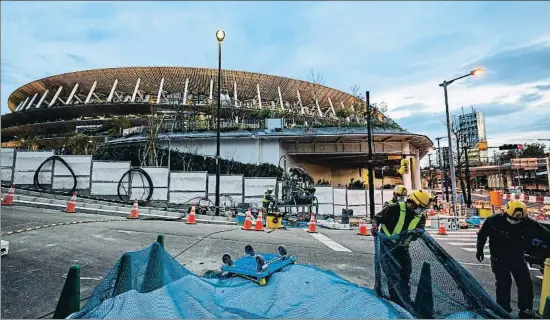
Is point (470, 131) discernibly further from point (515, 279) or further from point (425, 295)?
point (425, 295)

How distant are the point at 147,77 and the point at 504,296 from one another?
47.4 metres

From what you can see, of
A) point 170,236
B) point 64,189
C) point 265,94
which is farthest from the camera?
point 265,94

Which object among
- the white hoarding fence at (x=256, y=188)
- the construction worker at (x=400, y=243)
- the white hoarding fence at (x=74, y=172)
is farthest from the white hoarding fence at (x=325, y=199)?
the construction worker at (x=400, y=243)

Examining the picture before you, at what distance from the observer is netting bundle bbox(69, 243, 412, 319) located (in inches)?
124

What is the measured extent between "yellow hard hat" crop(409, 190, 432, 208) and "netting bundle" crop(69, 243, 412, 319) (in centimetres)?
176

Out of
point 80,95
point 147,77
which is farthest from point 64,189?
point 80,95

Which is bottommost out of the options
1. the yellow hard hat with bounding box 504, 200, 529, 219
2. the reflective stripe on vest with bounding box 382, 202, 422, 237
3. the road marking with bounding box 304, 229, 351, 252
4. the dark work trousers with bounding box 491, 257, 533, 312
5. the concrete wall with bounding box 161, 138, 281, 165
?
the road marking with bounding box 304, 229, 351, 252

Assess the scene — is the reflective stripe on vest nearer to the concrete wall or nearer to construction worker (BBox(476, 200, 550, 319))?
construction worker (BBox(476, 200, 550, 319))

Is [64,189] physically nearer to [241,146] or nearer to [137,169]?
[137,169]

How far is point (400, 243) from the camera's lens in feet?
13.5

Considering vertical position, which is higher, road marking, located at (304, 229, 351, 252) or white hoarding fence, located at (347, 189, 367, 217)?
white hoarding fence, located at (347, 189, 367, 217)

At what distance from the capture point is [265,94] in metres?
46.9

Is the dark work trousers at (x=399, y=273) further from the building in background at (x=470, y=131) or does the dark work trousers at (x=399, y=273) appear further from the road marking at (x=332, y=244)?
the building in background at (x=470, y=131)

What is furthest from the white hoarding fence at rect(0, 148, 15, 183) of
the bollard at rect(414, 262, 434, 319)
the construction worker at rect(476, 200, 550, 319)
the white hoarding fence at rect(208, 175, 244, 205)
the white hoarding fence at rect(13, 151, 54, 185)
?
the construction worker at rect(476, 200, 550, 319)
